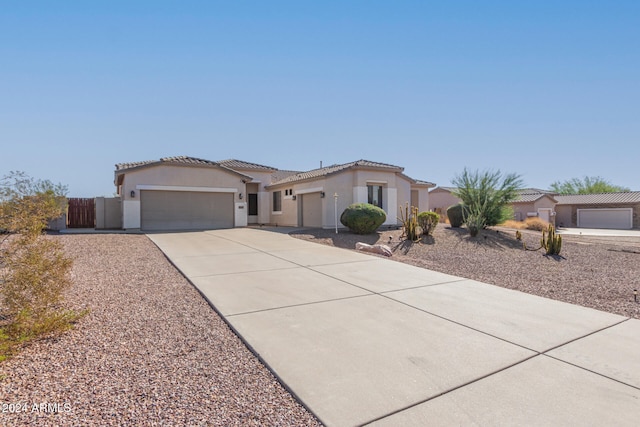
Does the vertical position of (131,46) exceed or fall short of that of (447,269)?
it exceeds it

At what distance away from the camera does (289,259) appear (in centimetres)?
1002

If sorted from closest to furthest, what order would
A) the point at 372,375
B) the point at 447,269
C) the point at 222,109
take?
the point at 372,375 → the point at 447,269 → the point at 222,109

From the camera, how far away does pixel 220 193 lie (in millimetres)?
20078

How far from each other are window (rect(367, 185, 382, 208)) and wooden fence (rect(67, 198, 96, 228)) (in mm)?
15834

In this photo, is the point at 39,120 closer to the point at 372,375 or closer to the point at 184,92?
the point at 184,92

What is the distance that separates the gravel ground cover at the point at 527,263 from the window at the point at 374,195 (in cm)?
397

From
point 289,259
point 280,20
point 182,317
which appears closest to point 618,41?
point 280,20

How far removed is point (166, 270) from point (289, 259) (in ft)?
10.6

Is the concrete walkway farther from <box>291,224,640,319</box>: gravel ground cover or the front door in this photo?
the front door

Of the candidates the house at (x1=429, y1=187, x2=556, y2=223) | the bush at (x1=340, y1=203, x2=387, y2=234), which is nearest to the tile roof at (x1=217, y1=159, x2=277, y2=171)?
the bush at (x1=340, y1=203, x2=387, y2=234)

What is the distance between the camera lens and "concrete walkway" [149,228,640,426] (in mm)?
2912

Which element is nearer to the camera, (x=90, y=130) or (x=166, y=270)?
(x=166, y=270)

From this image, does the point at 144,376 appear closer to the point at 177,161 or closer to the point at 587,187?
the point at 177,161

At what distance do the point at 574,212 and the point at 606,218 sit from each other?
3.25 meters
